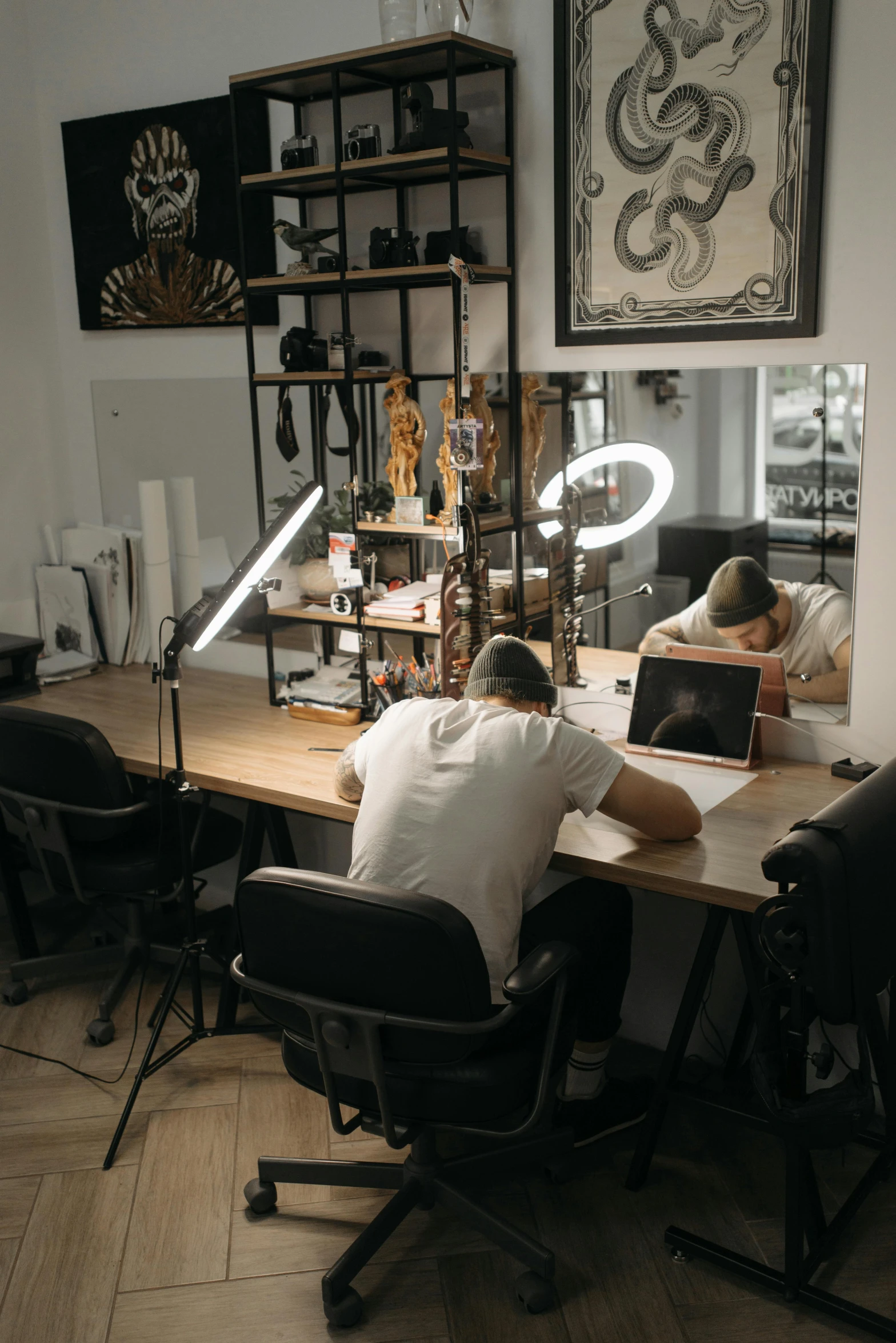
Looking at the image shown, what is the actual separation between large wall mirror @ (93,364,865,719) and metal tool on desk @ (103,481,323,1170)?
46 centimetres

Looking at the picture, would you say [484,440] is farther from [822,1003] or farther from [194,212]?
[822,1003]

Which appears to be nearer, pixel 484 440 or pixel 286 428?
pixel 484 440

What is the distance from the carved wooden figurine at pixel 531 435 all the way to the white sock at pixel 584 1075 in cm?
129

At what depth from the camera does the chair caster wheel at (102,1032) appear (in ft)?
9.56

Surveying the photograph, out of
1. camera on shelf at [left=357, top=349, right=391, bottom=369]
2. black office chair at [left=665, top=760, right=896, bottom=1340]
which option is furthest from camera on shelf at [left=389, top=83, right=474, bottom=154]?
black office chair at [left=665, top=760, right=896, bottom=1340]

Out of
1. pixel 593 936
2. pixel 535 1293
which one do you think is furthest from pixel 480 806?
pixel 535 1293

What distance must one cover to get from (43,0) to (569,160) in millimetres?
1915

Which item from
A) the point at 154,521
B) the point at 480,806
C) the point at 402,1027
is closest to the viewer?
the point at 402,1027

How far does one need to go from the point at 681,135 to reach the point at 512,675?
1.21 metres

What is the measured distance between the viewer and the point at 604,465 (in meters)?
2.71

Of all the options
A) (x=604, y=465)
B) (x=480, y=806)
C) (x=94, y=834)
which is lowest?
(x=94, y=834)

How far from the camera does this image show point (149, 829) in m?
3.02

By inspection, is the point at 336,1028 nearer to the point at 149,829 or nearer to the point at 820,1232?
the point at 820,1232

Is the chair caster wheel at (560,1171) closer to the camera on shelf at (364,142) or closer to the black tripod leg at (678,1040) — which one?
the black tripod leg at (678,1040)
